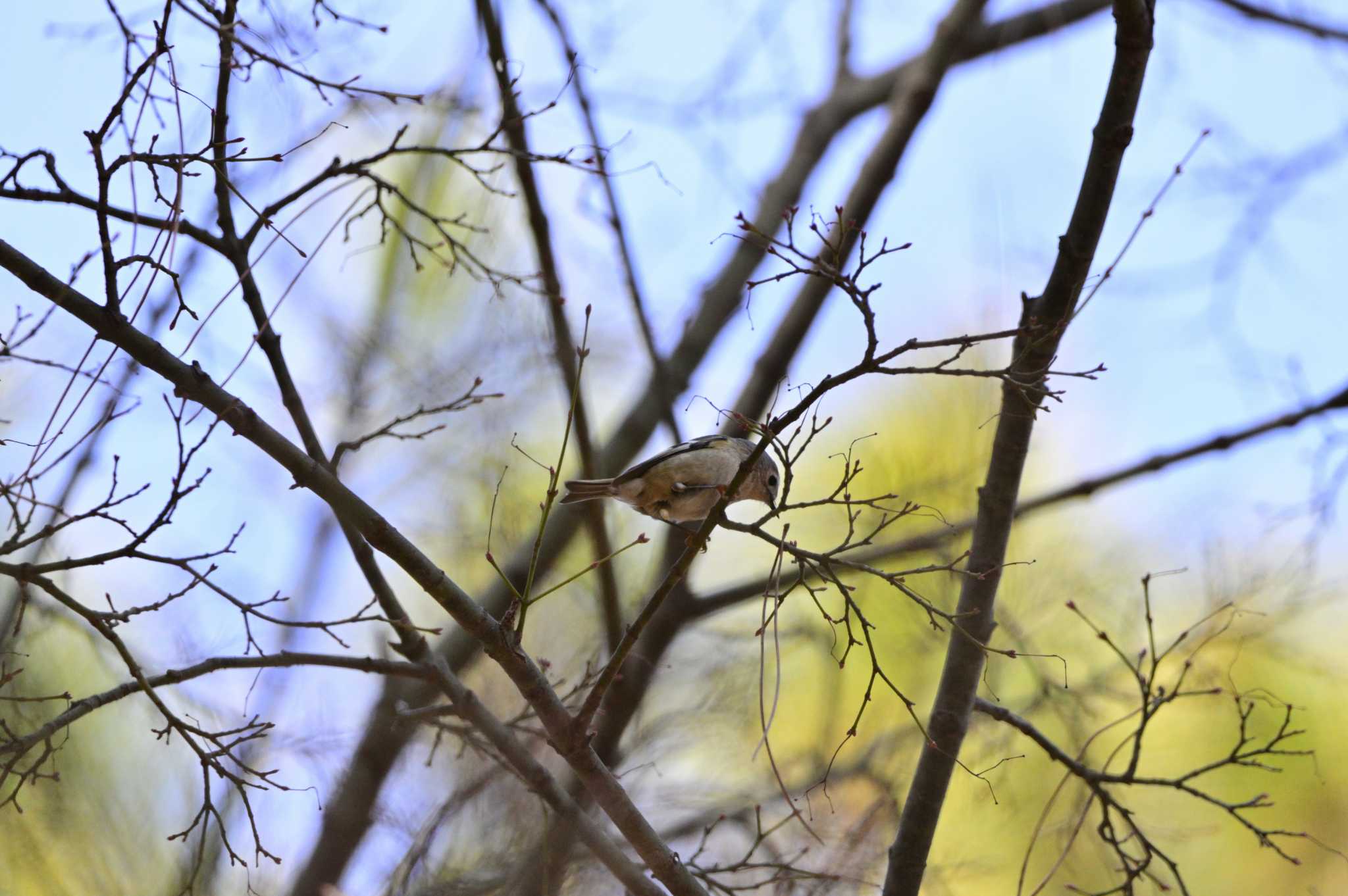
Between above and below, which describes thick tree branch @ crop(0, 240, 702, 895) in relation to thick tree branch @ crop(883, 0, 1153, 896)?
below

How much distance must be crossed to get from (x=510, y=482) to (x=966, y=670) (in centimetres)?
281

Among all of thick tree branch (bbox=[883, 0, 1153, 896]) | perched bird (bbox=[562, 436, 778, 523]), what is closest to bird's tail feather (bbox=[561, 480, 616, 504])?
perched bird (bbox=[562, 436, 778, 523])

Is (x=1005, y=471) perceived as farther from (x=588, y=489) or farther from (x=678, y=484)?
(x=588, y=489)

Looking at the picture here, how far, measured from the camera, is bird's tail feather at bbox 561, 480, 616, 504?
4148 millimetres

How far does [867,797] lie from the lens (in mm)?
4949

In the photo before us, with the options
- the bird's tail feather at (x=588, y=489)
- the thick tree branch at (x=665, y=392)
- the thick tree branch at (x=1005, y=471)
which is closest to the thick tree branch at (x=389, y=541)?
the thick tree branch at (x=1005, y=471)

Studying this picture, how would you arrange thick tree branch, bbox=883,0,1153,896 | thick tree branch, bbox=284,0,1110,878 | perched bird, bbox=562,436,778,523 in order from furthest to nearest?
1. thick tree branch, bbox=284,0,1110,878
2. perched bird, bbox=562,436,778,523
3. thick tree branch, bbox=883,0,1153,896

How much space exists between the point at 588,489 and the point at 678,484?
1.31 ft

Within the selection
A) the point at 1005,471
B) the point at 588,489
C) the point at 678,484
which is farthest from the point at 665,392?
the point at 1005,471

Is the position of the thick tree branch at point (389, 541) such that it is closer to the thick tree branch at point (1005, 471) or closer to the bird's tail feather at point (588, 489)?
the thick tree branch at point (1005, 471)

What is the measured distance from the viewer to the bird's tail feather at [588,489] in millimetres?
4148

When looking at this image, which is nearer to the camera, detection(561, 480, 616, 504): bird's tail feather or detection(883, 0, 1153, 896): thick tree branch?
detection(883, 0, 1153, 896): thick tree branch

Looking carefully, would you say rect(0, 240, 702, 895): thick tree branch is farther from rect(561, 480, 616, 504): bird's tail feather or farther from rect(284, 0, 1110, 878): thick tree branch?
rect(561, 480, 616, 504): bird's tail feather

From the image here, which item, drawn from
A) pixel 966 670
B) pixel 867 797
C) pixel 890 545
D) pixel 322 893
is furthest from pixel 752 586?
pixel 322 893
